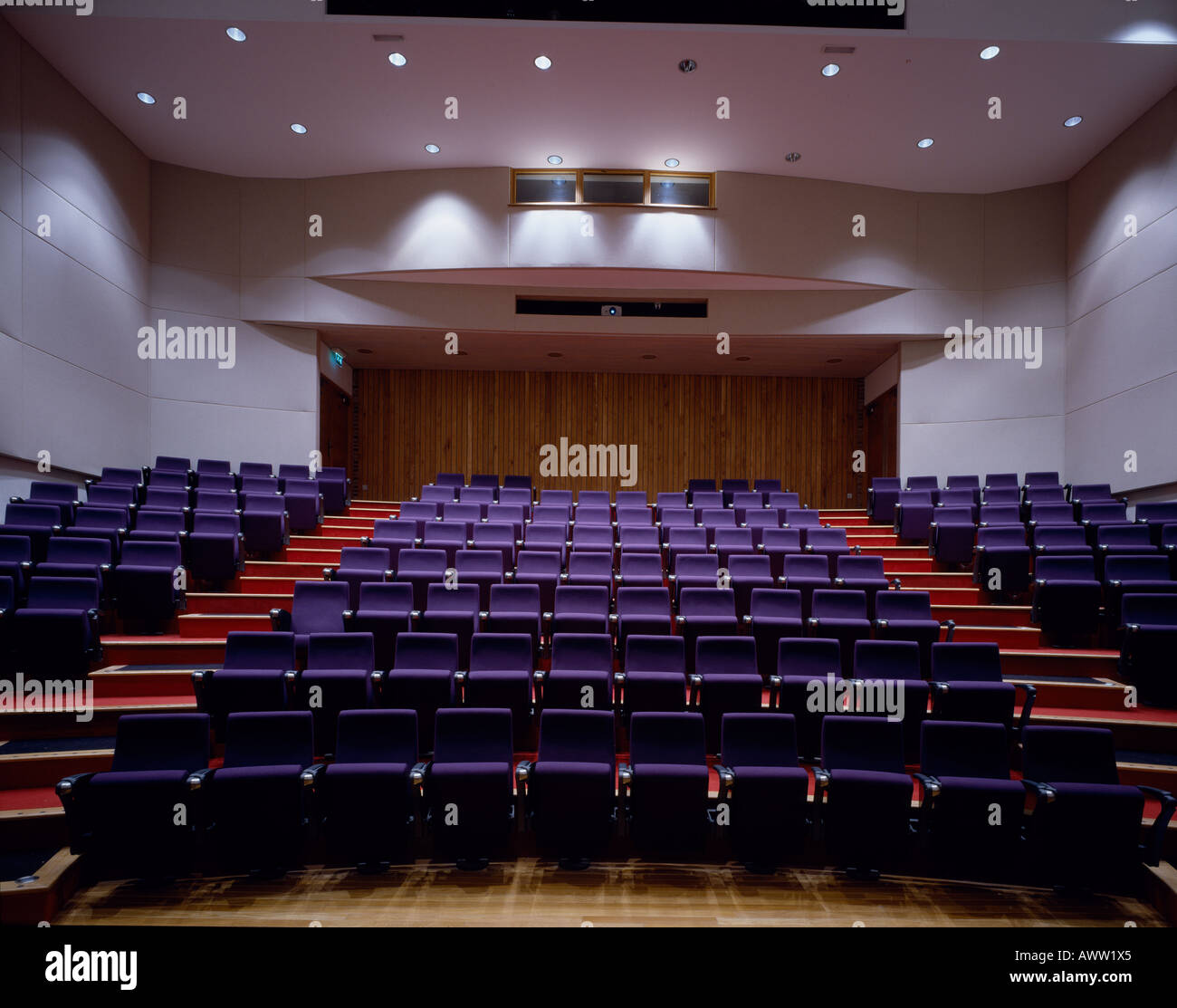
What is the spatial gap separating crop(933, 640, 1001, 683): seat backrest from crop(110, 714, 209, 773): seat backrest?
1.41m

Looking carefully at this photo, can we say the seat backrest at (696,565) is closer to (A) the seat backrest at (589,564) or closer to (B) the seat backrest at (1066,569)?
(A) the seat backrest at (589,564)

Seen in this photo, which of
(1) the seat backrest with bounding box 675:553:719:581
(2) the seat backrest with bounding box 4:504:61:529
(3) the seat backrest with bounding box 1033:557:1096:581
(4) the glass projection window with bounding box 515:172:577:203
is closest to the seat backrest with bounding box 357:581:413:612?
(1) the seat backrest with bounding box 675:553:719:581

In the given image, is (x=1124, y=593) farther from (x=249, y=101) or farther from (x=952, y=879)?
(x=249, y=101)

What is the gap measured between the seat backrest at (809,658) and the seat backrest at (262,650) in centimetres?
103

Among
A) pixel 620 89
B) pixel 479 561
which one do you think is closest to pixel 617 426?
pixel 620 89

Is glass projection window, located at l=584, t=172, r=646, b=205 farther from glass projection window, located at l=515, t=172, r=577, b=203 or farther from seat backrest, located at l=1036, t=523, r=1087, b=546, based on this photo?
seat backrest, located at l=1036, t=523, r=1087, b=546

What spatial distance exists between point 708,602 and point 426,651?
2.41ft

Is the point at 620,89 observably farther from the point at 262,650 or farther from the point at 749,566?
Result: the point at 262,650

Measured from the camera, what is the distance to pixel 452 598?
188 cm

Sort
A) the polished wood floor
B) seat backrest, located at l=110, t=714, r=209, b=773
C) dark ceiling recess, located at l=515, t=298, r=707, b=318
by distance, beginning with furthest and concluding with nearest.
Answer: dark ceiling recess, located at l=515, t=298, r=707, b=318 < seat backrest, located at l=110, t=714, r=209, b=773 < the polished wood floor

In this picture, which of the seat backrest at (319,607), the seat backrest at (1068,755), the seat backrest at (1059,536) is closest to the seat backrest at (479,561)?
the seat backrest at (319,607)

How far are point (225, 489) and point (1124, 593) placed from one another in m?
2.79

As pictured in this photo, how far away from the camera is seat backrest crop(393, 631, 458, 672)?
1.53m

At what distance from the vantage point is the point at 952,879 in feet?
4.13
